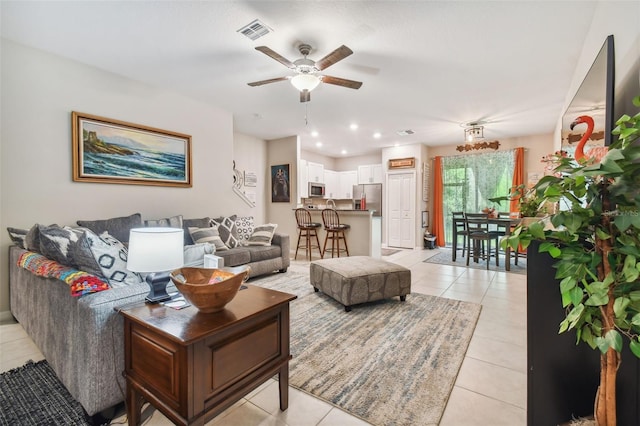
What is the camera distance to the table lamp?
54.7 inches

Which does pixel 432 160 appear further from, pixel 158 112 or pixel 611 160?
pixel 611 160

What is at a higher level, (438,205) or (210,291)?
(438,205)

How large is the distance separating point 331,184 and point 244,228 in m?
4.32

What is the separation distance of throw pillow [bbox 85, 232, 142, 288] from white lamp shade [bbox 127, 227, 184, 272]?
0.79 feet

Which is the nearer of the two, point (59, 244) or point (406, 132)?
point (59, 244)

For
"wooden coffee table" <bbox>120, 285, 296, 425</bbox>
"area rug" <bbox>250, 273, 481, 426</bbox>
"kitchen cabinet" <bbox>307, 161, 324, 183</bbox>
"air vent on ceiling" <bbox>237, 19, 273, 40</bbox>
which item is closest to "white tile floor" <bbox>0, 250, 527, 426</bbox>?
"area rug" <bbox>250, 273, 481, 426</bbox>

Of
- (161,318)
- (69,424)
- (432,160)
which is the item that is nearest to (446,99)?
(432,160)

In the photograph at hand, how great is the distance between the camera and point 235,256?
12.2 feet

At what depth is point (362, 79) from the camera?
3436 mm

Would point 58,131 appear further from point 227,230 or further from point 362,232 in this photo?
point 362,232

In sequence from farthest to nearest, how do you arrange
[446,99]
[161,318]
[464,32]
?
[446,99] → [464,32] → [161,318]

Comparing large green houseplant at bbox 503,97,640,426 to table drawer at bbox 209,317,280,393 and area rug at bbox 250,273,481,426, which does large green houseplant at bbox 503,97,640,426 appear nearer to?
area rug at bbox 250,273,481,426

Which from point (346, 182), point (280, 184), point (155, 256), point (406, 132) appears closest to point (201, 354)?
point (155, 256)

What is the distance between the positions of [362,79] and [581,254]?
125 inches
